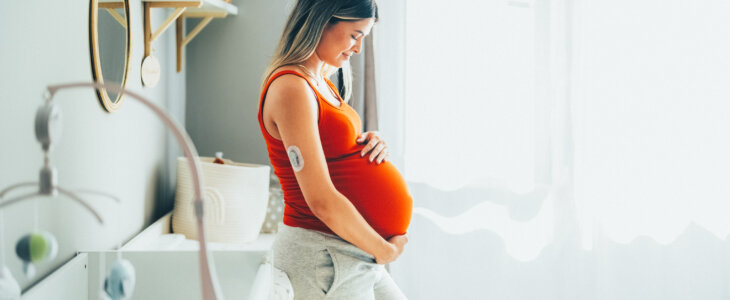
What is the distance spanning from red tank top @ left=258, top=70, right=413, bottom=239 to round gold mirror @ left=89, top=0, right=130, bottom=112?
40 cm

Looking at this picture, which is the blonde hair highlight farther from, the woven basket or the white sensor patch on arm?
the woven basket

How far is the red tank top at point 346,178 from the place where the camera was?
111 centimetres

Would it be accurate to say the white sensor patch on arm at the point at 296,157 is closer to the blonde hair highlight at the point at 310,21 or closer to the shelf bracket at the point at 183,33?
the blonde hair highlight at the point at 310,21

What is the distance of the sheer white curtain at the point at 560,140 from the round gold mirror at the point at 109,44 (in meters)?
1.03

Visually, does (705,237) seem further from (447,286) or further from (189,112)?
A: (189,112)

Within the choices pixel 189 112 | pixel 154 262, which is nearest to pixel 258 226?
pixel 189 112

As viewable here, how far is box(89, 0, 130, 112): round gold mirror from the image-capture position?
1180mm

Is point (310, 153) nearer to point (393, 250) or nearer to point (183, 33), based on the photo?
point (393, 250)

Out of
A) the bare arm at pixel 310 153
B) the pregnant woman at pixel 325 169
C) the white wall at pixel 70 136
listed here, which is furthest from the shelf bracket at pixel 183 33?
the bare arm at pixel 310 153

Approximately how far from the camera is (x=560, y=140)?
2225 mm

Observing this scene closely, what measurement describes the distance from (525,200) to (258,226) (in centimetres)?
110

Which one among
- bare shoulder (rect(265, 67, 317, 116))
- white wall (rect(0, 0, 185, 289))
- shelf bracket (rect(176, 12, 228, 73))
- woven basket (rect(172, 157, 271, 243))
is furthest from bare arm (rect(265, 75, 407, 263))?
shelf bracket (rect(176, 12, 228, 73))

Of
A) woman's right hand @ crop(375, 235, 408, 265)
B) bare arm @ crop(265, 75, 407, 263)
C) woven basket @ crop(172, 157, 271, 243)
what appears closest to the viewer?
bare arm @ crop(265, 75, 407, 263)

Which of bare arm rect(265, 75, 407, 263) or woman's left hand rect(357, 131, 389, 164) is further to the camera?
woman's left hand rect(357, 131, 389, 164)
